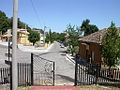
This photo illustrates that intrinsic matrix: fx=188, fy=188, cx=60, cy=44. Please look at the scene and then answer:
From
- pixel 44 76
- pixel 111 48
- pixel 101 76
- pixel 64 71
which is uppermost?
pixel 111 48

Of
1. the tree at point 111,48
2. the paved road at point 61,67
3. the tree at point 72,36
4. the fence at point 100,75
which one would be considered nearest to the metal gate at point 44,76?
the paved road at point 61,67

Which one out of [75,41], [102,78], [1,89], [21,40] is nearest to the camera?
[1,89]

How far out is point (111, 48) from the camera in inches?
591

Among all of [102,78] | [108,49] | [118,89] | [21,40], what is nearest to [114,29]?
[108,49]

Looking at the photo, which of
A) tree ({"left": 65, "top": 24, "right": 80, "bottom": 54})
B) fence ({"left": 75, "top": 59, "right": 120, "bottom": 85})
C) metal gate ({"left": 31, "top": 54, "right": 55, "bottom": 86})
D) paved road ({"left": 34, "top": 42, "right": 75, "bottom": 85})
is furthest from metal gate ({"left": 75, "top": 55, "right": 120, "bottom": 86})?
tree ({"left": 65, "top": 24, "right": 80, "bottom": 54})

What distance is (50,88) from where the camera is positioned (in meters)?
10.2

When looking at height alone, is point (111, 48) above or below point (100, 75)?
above

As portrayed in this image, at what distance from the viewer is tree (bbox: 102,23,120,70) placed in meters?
15.0

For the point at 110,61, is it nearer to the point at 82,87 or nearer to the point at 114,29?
the point at 114,29

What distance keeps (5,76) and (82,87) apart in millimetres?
4397

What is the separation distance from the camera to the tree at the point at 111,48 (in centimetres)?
1500

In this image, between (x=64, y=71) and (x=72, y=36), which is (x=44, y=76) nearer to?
(x=64, y=71)

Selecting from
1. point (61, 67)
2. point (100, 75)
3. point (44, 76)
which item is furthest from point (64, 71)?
point (100, 75)

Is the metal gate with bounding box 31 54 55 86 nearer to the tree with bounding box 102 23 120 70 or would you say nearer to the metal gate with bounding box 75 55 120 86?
the metal gate with bounding box 75 55 120 86
